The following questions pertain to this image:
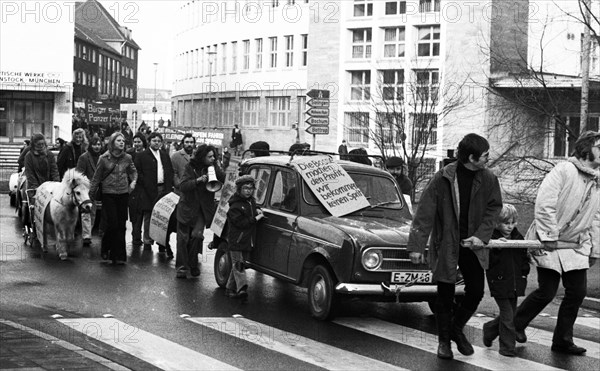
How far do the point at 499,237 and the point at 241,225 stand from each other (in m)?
3.45

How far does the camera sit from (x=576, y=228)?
8.99m

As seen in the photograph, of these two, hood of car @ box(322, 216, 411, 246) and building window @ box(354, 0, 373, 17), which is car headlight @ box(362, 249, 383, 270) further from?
building window @ box(354, 0, 373, 17)

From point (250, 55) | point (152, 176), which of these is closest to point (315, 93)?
point (152, 176)

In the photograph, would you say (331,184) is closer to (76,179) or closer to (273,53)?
(76,179)

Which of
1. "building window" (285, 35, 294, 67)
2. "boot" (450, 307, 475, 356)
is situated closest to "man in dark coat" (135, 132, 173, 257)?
"boot" (450, 307, 475, 356)

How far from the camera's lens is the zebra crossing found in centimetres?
851

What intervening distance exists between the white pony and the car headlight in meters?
5.83

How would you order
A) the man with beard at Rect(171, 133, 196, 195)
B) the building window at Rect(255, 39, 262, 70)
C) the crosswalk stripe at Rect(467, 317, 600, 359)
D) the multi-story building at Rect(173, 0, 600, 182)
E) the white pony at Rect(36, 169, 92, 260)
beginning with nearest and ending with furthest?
the crosswalk stripe at Rect(467, 317, 600, 359) → the white pony at Rect(36, 169, 92, 260) → the man with beard at Rect(171, 133, 196, 195) → the multi-story building at Rect(173, 0, 600, 182) → the building window at Rect(255, 39, 262, 70)

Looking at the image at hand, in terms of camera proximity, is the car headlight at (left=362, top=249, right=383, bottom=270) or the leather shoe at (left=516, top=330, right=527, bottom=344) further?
the car headlight at (left=362, top=249, right=383, bottom=270)

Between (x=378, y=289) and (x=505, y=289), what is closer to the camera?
(x=505, y=289)

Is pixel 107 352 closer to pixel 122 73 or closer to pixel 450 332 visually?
pixel 450 332

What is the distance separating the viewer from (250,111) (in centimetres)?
8050

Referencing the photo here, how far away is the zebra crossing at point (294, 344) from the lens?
27.9 feet

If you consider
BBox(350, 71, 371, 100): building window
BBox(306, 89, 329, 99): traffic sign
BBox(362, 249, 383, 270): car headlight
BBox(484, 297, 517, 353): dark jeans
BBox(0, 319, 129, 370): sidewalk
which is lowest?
BBox(0, 319, 129, 370): sidewalk
